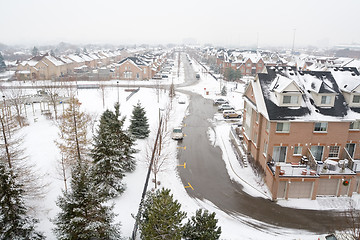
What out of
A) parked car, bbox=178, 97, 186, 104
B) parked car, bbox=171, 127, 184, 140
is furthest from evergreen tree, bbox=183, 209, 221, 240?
parked car, bbox=178, 97, 186, 104

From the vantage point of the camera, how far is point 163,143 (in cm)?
2914

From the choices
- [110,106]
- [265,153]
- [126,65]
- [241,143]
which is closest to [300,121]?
[265,153]

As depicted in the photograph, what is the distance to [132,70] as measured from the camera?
259ft

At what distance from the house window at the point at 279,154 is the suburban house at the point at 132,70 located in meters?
61.4

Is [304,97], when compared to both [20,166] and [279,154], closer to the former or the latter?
[279,154]

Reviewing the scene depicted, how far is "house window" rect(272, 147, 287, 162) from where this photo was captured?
23047 mm

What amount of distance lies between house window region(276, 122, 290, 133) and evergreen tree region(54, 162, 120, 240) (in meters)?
16.1

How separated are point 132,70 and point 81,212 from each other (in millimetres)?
70007

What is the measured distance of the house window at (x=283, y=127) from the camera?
22.4 m

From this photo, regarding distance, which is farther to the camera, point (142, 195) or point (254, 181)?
point (254, 181)

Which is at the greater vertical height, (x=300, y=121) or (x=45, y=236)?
(x=300, y=121)

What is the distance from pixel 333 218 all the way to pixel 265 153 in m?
7.26

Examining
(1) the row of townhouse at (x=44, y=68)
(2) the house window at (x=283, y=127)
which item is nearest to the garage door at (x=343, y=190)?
(2) the house window at (x=283, y=127)

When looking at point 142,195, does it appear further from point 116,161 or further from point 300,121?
point 300,121
